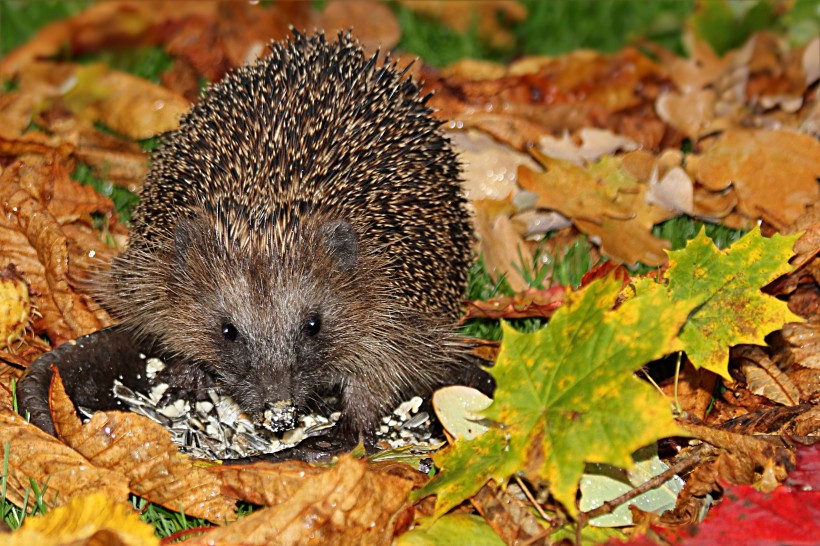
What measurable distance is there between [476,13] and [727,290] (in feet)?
16.8

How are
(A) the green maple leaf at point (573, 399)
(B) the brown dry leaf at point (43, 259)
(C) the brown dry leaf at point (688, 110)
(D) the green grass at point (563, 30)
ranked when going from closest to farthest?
(A) the green maple leaf at point (573, 399) < (B) the brown dry leaf at point (43, 259) < (C) the brown dry leaf at point (688, 110) < (D) the green grass at point (563, 30)

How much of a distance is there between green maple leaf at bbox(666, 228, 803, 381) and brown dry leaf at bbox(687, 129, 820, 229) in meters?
1.83

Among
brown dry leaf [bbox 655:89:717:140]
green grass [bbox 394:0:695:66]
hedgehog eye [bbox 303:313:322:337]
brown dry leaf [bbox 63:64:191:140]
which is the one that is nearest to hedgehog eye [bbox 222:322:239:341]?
hedgehog eye [bbox 303:313:322:337]

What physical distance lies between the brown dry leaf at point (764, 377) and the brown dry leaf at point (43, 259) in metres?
3.20

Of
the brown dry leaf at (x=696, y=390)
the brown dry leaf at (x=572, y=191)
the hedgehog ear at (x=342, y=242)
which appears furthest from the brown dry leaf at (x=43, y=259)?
the brown dry leaf at (x=696, y=390)

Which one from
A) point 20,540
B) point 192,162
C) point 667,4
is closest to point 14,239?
point 192,162

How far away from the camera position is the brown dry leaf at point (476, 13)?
8602mm

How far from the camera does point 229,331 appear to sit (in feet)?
15.1

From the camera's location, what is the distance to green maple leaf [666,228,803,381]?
158 inches

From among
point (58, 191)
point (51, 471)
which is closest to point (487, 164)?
point (58, 191)

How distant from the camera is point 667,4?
887 cm

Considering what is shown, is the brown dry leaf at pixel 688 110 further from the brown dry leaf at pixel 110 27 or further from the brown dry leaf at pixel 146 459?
the brown dry leaf at pixel 146 459

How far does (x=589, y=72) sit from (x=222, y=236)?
4102mm

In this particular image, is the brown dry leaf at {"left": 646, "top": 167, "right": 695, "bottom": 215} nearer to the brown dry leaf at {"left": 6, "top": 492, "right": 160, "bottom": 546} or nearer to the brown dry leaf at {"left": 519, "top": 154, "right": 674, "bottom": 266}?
the brown dry leaf at {"left": 519, "top": 154, "right": 674, "bottom": 266}
